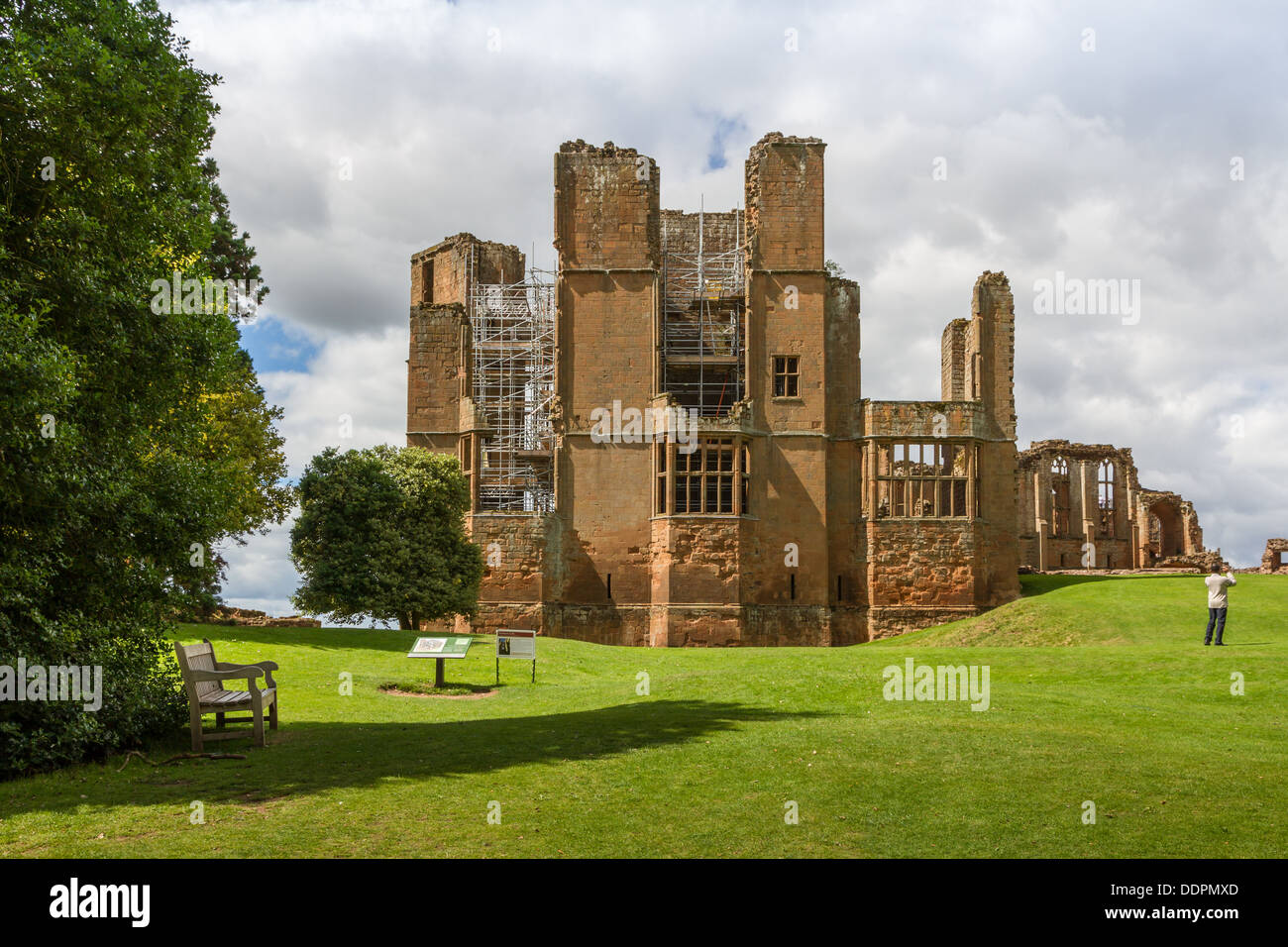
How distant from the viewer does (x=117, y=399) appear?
13.8 metres

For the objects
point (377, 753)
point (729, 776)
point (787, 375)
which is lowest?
point (377, 753)

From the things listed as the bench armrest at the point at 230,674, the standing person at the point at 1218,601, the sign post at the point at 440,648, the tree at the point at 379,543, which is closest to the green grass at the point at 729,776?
the bench armrest at the point at 230,674

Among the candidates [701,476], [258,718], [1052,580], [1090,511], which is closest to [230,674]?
[258,718]

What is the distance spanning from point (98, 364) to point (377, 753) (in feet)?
19.7

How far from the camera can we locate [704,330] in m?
45.8

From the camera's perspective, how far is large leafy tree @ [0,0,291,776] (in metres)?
12.1

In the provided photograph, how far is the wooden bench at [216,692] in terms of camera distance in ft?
42.6

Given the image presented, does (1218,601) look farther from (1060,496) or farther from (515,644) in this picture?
(1060,496)

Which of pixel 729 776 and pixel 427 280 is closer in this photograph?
pixel 729 776

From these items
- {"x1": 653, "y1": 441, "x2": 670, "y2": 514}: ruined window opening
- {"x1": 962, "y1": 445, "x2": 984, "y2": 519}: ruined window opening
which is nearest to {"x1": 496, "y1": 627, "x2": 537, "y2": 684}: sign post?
{"x1": 653, "y1": 441, "x2": 670, "y2": 514}: ruined window opening

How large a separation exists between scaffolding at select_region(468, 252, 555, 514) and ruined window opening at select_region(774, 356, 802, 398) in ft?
33.5

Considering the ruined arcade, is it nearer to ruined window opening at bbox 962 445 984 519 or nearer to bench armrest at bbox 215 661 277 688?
ruined window opening at bbox 962 445 984 519
